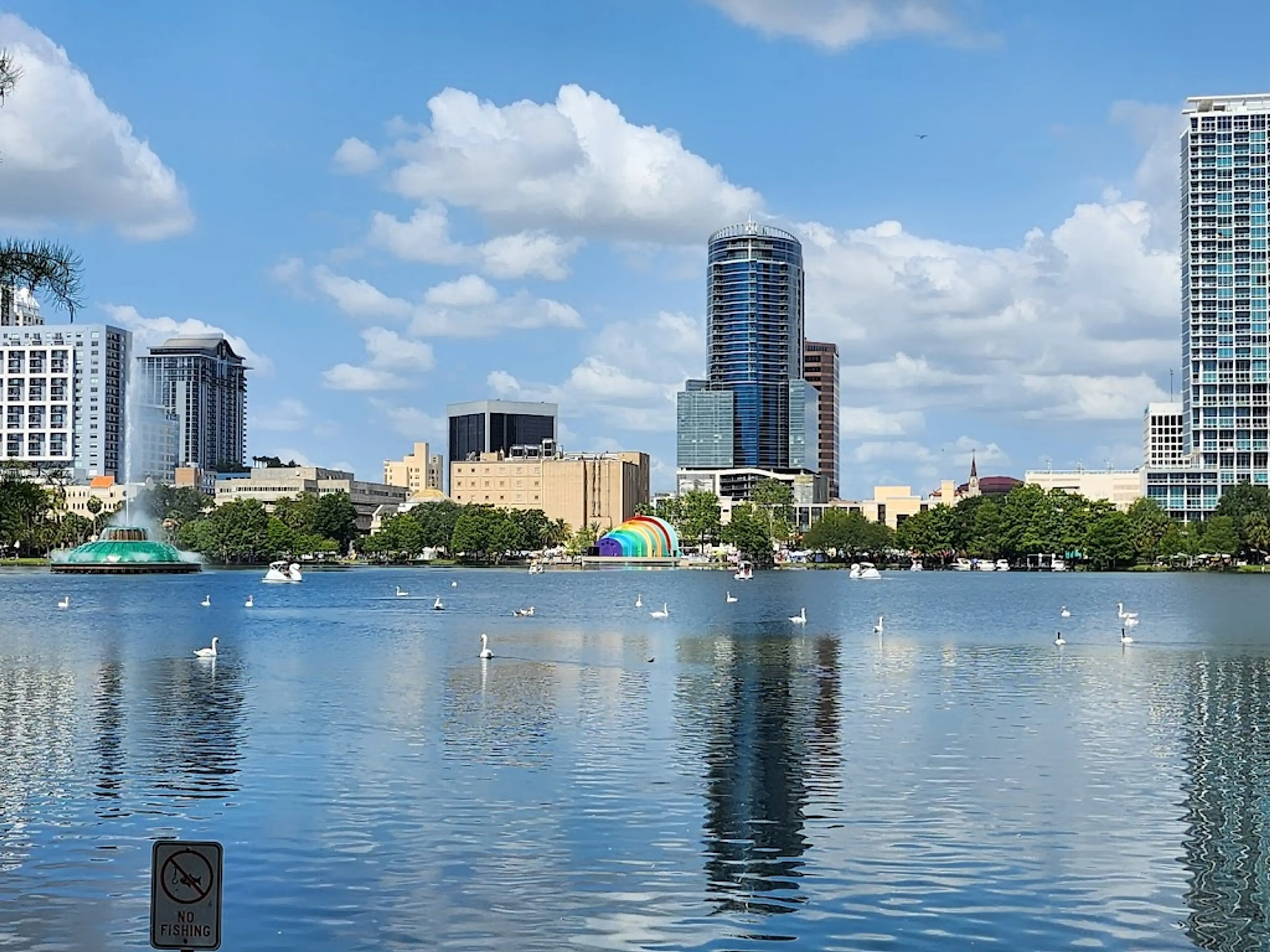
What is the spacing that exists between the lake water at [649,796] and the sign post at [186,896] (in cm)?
988

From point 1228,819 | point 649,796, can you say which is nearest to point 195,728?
point 649,796

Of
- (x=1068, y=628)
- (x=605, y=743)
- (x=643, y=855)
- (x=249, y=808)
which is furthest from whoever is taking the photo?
(x=1068, y=628)

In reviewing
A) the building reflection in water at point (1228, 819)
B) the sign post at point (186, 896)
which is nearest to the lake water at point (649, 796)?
the building reflection in water at point (1228, 819)

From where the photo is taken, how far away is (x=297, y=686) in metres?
51.8

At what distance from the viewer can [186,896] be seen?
10.6 m

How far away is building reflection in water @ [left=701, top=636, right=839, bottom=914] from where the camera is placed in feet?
78.3

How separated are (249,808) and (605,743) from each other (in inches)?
426

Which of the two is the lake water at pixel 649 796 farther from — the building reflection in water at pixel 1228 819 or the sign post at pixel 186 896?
the sign post at pixel 186 896

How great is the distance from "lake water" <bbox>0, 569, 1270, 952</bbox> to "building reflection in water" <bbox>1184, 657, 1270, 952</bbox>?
0.11 m

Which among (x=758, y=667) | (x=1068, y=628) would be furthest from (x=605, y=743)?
(x=1068, y=628)

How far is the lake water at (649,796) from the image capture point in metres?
21.6

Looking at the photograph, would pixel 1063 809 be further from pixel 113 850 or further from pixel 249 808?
pixel 113 850

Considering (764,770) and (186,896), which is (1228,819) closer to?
(764,770)

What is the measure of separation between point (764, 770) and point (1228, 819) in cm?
1005
